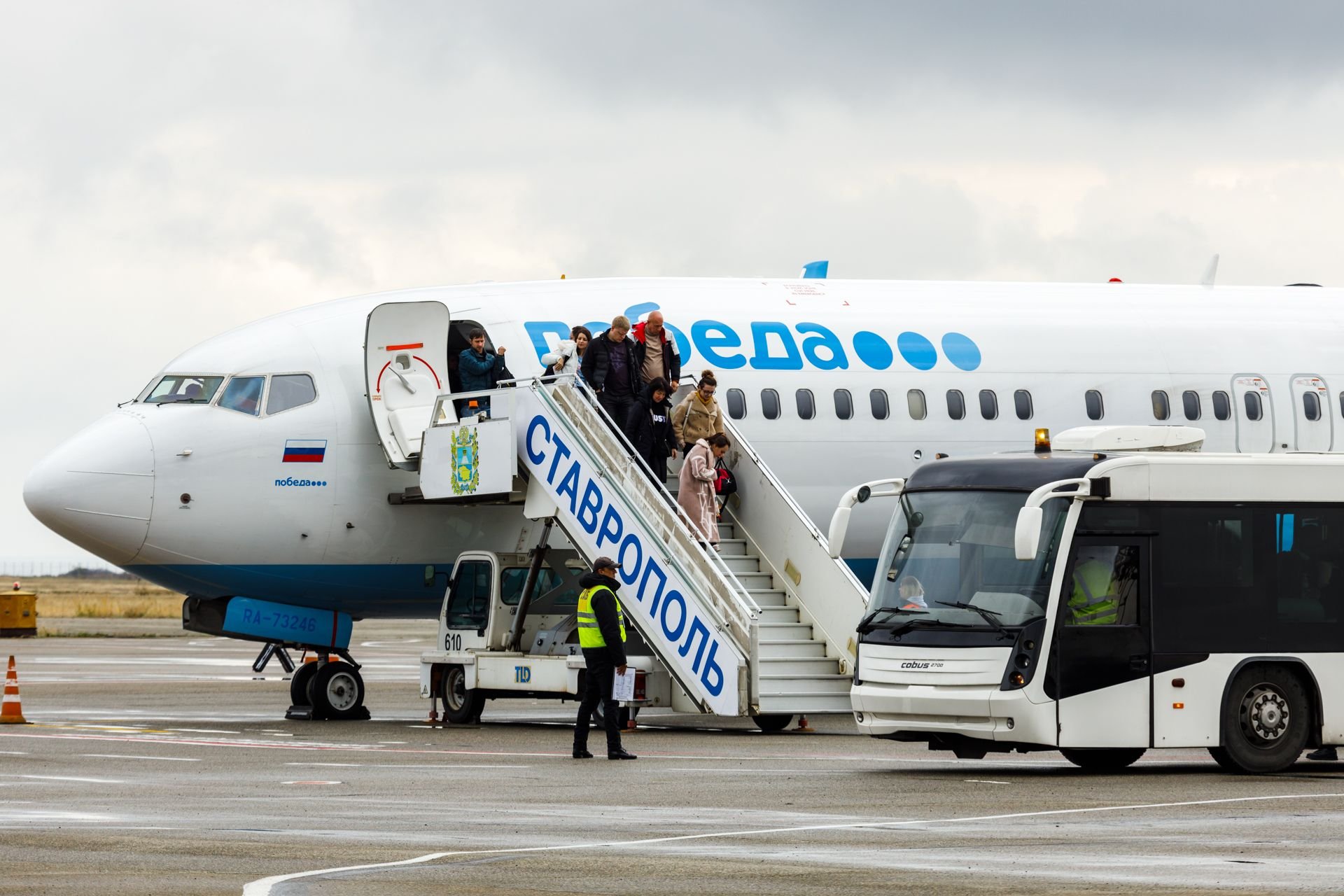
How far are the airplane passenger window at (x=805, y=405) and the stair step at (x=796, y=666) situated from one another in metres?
4.18

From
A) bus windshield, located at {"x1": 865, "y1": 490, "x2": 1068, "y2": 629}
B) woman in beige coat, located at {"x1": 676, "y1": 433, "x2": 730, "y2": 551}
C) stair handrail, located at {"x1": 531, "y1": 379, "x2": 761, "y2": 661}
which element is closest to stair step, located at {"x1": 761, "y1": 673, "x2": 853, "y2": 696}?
stair handrail, located at {"x1": 531, "y1": 379, "x2": 761, "y2": 661}

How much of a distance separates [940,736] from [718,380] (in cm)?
932

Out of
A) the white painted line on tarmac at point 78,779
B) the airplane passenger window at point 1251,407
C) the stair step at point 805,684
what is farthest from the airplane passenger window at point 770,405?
the white painted line on tarmac at point 78,779

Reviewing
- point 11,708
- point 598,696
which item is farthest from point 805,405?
point 11,708

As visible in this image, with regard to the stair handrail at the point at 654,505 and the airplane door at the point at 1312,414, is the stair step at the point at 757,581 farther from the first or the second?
the airplane door at the point at 1312,414

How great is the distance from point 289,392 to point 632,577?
16.2 feet

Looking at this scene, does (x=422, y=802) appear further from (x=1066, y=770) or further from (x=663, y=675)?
(x=663, y=675)

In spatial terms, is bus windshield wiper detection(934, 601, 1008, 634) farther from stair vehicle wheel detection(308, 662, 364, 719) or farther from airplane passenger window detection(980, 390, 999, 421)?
stair vehicle wheel detection(308, 662, 364, 719)

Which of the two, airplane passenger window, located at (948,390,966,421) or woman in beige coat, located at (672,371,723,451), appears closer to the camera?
woman in beige coat, located at (672,371,723,451)

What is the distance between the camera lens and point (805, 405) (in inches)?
1160

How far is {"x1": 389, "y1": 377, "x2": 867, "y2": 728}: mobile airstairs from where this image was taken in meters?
25.5

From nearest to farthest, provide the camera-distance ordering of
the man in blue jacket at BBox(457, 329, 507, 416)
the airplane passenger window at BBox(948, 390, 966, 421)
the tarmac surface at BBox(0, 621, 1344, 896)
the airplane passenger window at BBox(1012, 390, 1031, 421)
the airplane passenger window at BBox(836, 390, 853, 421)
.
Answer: the tarmac surface at BBox(0, 621, 1344, 896) → the man in blue jacket at BBox(457, 329, 507, 416) → the airplane passenger window at BBox(836, 390, 853, 421) → the airplane passenger window at BBox(948, 390, 966, 421) → the airplane passenger window at BBox(1012, 390, 1031, 421)

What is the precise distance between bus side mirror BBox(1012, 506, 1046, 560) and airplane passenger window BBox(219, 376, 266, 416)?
11146 millimetres

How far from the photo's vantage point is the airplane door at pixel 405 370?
27.7m
